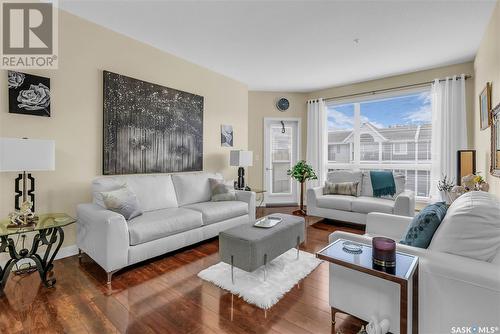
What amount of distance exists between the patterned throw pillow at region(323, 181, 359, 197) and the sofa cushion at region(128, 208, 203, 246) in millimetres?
2497

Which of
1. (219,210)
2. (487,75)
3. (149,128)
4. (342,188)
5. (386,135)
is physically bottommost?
(219,210)

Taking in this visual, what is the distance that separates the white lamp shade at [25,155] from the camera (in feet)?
6.43

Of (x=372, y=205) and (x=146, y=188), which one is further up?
(x=146, y=188)

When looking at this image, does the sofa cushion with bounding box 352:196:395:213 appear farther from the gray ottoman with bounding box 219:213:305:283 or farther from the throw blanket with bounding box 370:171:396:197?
the gray ottoman with bounding box 219:213:305:283

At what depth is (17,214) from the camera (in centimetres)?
208

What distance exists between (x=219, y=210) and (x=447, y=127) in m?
3.94

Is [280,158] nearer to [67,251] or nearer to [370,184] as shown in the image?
[370,184]

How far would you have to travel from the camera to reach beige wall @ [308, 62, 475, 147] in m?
3.85

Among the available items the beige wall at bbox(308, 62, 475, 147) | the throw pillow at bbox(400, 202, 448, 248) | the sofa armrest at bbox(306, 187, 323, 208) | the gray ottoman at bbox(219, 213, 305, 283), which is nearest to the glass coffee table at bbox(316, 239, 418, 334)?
the throw pillow at bbox(400, 202, 448, 248)

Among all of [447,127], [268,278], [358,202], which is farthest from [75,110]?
[447,127]

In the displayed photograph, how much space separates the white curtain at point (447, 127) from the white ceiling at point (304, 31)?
0.42m

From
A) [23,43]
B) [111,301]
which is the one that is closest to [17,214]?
[111,301]

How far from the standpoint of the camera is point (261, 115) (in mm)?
5699

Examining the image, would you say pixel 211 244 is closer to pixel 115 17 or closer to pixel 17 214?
pixel 17 214
